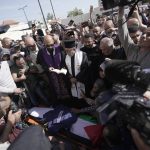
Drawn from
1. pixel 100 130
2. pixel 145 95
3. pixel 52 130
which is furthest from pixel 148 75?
pixel 52 130

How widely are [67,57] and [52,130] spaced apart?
1.42 meters

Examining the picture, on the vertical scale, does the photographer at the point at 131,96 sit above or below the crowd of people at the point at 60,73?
above

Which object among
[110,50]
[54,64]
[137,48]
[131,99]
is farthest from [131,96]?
[54,64]

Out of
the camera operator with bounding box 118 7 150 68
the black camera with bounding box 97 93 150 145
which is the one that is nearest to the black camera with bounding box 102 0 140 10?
the camera operator with bounding box 118 7 150 68

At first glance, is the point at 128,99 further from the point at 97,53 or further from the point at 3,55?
the point at 3,55

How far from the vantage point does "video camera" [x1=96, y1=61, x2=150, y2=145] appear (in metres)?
1.89

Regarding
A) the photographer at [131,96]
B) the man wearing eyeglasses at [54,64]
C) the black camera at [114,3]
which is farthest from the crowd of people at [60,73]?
the photographer at [131,96]

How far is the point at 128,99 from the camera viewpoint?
1909 mm

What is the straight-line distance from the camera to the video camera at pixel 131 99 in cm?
189

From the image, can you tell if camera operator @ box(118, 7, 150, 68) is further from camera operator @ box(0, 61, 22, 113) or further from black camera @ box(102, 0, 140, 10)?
camera operator @ box(0, 61, 22, 113)

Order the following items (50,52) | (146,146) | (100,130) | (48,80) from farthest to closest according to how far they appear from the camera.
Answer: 1. (48,80)
2. (50,52)
3. (100,130)
4. (146,146)

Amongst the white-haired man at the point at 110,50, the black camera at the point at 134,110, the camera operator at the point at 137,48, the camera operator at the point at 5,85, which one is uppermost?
the black camera at the point at 134,110

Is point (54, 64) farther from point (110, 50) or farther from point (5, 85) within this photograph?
point (110, 50)

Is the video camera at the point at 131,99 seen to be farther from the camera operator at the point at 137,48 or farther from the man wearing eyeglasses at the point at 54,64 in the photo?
the man wearing eyeglasses at the point at 54,64
